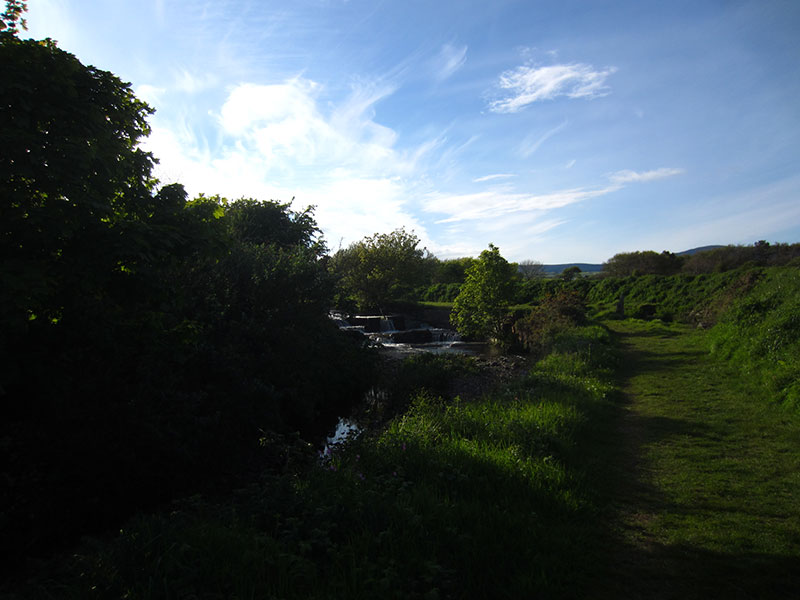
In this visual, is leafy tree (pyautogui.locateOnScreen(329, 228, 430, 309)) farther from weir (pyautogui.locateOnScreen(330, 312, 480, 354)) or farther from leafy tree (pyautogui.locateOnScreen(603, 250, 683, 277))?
leafy tree (pyautogui.locateOnScreen(603, 250, 683, 277))

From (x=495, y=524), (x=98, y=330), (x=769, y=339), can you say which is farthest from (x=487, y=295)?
(x=495, y=524)

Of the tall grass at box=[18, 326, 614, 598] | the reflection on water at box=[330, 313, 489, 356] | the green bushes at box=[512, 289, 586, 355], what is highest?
the green bushes at box=[512, 289, 586, 355]

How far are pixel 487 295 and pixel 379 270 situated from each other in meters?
18.5

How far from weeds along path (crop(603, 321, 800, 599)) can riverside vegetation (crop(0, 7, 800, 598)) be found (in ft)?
0.09

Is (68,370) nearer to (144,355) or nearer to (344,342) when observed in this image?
(144,355)

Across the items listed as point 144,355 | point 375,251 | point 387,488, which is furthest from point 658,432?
point 375,251

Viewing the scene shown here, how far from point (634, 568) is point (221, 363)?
6.72 m

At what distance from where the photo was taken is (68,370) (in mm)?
5820

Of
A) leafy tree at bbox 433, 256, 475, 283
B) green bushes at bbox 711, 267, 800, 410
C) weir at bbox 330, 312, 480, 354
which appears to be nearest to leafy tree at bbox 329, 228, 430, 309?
weir at bbox 330, 312, 480, 354

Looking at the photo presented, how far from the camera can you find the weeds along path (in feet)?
11.2

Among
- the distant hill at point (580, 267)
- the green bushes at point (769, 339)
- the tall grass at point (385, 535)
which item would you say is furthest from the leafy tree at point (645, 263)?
the tall grass at point (385, 535)

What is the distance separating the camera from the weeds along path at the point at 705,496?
3400 millimetres

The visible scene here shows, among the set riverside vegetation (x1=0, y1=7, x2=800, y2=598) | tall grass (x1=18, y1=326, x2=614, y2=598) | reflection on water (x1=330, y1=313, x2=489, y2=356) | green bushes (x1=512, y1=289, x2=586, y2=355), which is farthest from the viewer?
reflection on water (x1=330, y1=313, x2=489, y2=356)

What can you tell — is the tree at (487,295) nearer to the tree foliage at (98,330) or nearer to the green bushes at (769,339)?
the green bushes at (769,339)
